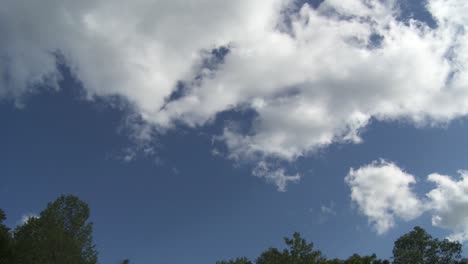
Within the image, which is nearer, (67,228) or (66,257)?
(66,257)

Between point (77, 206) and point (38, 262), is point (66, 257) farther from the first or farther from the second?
point (77, 206)

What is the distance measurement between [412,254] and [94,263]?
41.7 m

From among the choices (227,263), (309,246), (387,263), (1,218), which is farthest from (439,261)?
(1,218)

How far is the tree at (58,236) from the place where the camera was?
1563 inches

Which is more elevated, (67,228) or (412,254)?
(67,228)

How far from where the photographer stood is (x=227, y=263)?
2199 inches

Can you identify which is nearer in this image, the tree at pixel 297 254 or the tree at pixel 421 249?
the tree at pixel 297 254

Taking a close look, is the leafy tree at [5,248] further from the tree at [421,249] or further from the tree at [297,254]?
the tree at [421,249]

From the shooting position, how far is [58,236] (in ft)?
131

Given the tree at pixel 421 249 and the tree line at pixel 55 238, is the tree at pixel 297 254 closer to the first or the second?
the tree line at pixel 55 238

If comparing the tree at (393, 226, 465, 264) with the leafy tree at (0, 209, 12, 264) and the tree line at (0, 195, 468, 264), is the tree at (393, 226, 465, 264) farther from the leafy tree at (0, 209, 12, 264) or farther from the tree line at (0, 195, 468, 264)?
the leafy tree at (0, 209, 12, 264)

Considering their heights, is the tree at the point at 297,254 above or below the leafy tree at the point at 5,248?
below

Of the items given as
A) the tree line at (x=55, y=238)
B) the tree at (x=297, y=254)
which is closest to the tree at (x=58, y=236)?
the tree line at (x=55, y=238)

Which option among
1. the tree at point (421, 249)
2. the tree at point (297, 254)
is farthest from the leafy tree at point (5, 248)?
the tree at point (421, 249)
